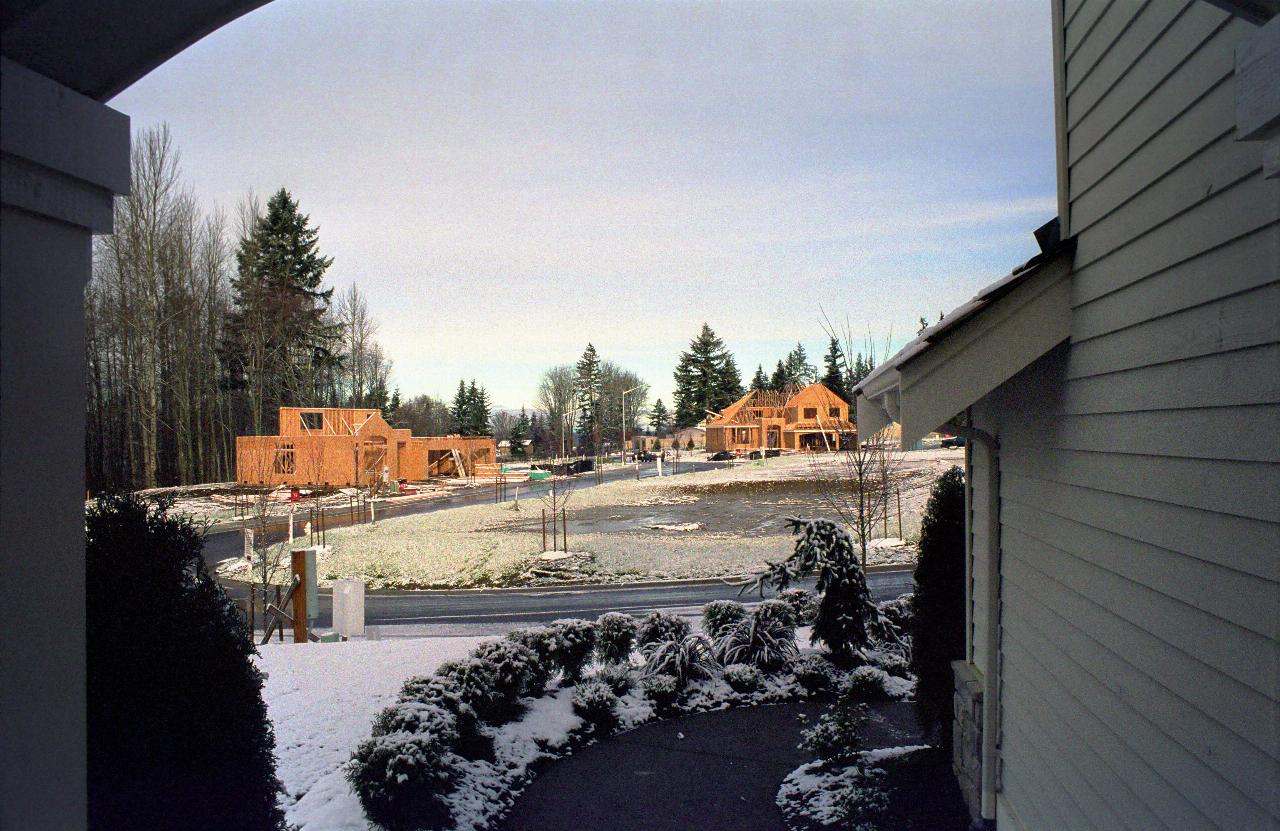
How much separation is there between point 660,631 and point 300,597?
438cm

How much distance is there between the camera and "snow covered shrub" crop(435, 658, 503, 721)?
6375 millimetres

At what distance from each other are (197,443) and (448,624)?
36.2 meters

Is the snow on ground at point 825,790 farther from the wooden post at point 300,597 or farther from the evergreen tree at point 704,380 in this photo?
the evergreen tree at point 704,380

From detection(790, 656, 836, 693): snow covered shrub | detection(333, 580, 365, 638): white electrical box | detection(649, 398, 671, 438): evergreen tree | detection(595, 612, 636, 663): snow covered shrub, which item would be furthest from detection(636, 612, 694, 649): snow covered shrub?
detection(649, 398, 671, 438): evergreen tree

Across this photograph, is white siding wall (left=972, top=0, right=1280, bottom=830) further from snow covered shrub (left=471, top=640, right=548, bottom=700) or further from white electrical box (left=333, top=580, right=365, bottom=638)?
white electrical box (left=333, top=580, right=365, bottom=638)

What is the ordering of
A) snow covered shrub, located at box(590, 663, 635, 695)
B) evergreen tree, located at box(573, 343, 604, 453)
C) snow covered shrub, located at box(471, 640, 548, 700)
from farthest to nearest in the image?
1. evergreen tree, located at box(573, 343, 604, 453)
2. snow covered shrub, located at box(590, 663, 635, 695)
3. snow covered shrub, located at box(471, 640, 548, 700)

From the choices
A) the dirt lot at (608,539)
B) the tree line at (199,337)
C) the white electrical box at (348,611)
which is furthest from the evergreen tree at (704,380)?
the white electrical box at (348,611)

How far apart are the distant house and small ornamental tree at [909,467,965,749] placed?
1.51 m

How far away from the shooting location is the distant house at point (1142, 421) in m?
1.89

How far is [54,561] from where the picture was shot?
1367 mm

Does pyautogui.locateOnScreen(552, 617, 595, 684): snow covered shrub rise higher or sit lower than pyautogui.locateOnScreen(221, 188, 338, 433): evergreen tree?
lower

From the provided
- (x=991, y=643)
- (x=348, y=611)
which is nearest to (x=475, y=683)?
(x=991, y=643)

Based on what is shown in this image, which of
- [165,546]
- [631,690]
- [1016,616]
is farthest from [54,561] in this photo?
[631,690]

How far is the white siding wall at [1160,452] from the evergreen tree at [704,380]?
70268mm
